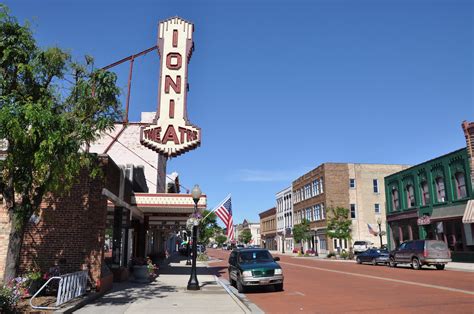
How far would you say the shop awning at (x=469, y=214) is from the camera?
30844mm

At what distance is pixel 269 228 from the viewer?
101 m

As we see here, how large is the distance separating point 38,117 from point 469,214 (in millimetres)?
31330

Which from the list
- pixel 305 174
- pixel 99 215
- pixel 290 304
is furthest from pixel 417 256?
pixel 305 174

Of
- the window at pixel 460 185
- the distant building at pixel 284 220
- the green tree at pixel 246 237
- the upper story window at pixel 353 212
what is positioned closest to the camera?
the window at pixel 460 185

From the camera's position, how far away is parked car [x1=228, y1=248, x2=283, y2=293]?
51.8 feet

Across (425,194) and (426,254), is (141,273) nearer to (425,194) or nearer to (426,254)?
(426,254)

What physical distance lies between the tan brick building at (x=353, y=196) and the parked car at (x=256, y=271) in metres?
42.7

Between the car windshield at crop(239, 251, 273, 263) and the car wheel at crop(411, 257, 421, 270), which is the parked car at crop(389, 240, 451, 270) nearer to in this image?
the car wheel at crop(411, 257, 421, 270)

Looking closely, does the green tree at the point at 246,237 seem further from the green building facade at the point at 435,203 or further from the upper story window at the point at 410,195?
the upper story window at the point at 410,195

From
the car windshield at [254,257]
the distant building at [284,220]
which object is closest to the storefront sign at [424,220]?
the car windshield at [254,257]

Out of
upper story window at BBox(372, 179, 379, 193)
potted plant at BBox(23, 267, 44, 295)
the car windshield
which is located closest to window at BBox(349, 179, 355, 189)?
upper story window at BBox(372, 179, 379, 193)

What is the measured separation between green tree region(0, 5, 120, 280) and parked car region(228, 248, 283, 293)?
756 centimetres

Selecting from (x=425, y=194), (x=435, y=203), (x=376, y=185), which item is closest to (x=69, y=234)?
(x=435, y=203)

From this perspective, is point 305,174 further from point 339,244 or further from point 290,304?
point 290,304
